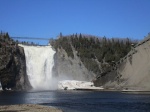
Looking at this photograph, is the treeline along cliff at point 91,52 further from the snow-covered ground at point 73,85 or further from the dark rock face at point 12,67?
the dark rock face at point 12,67

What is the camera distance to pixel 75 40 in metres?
186

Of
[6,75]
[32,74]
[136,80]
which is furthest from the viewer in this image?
[32,74]

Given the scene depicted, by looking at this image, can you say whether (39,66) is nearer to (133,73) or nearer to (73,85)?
(73,85)

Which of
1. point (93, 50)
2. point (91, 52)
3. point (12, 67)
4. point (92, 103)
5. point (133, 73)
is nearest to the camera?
point (92, 103)

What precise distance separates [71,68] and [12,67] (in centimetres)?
4357

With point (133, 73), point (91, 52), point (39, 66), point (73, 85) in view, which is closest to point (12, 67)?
point (39, 66)

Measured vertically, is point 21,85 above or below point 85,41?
below

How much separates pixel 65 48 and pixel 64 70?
13.8 meters

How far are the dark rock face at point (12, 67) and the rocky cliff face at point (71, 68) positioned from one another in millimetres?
25547

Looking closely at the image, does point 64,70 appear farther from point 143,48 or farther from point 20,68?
point 143,48

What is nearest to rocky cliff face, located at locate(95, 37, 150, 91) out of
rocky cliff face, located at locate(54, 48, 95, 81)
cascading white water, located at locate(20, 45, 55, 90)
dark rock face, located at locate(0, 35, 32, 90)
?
cascading white water, located at locate(20, 45, 55, 90)

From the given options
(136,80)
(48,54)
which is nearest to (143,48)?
(136,80)

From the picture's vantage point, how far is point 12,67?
137500mm

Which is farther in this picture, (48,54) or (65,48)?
(65,48)
